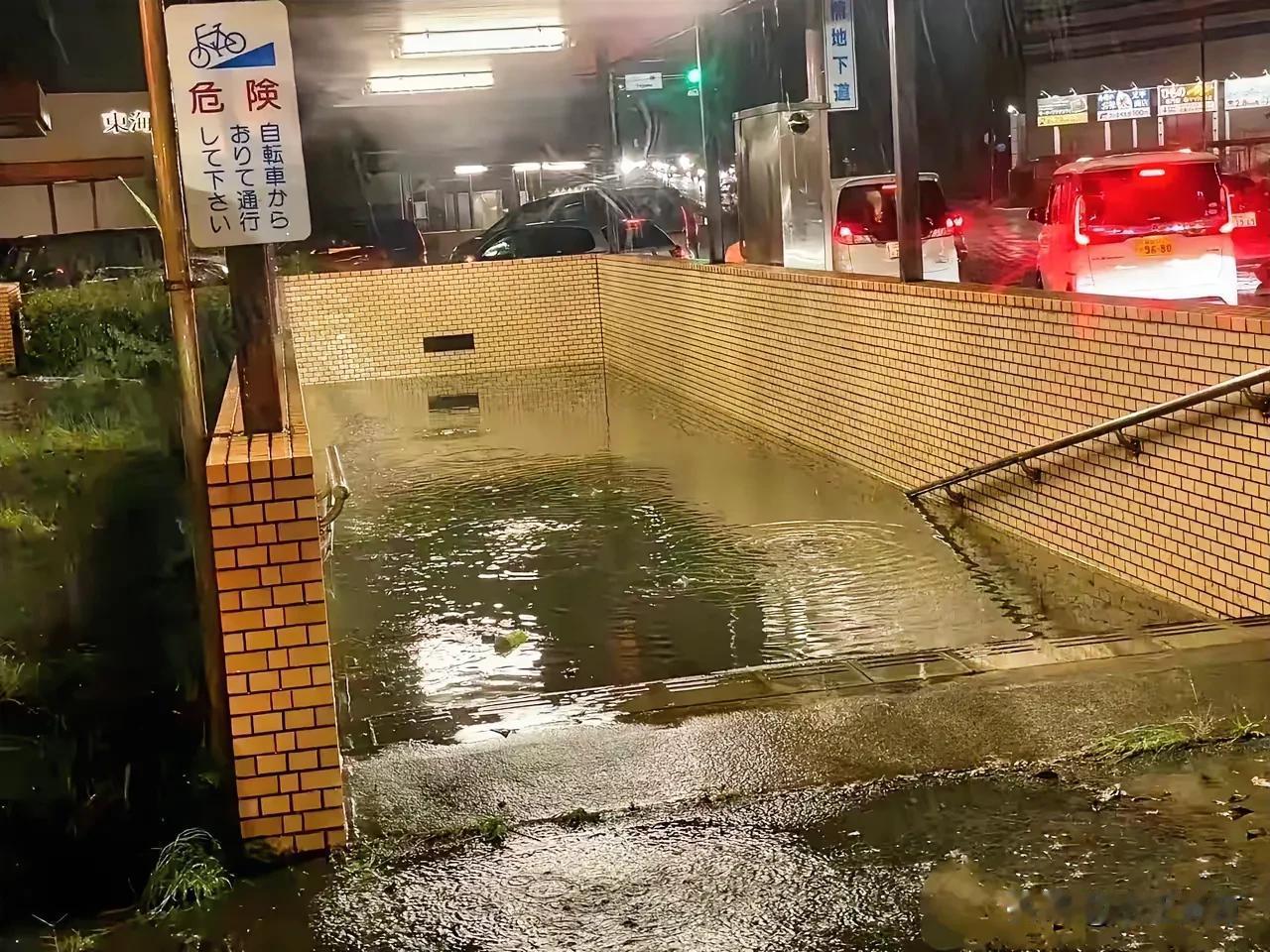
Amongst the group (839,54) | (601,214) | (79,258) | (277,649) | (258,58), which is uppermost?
(839,54)

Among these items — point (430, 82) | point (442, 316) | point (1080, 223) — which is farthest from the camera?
point (430, 82)

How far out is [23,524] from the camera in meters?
9.61

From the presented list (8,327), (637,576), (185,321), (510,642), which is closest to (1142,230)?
(637,576)

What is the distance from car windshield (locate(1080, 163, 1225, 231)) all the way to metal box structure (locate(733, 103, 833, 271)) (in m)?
2.68

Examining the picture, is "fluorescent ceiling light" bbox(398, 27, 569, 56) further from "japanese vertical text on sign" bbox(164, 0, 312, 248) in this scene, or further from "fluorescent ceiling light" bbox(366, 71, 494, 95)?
"japanese vertical text on sign" bbox(164, 0, 312, 248)

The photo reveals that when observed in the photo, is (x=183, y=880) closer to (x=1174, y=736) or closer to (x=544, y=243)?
(x=1174, y=736)

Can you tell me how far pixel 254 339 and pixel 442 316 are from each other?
47.4 feet

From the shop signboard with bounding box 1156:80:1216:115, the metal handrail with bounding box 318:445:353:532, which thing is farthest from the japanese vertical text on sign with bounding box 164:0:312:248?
the shop signboard with bounding box 1156:80:1216:115

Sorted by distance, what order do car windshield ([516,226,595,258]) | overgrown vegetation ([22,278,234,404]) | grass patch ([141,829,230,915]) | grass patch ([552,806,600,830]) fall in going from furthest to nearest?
car windshield ([516,226,595,258]) < overgrown vegetation ([22,278,234,404]) < grass patch ([552,806,600,830]) < grass patch ([141,829,230,915])

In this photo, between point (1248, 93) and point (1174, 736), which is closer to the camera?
point (1174, 736)

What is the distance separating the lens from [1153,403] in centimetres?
706

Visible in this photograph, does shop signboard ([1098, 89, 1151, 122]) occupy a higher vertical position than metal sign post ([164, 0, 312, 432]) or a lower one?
higher

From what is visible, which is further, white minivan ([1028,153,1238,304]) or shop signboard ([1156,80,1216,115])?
shop signboard ([1156,80,1216,115])

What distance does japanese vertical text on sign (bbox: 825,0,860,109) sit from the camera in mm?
15430
